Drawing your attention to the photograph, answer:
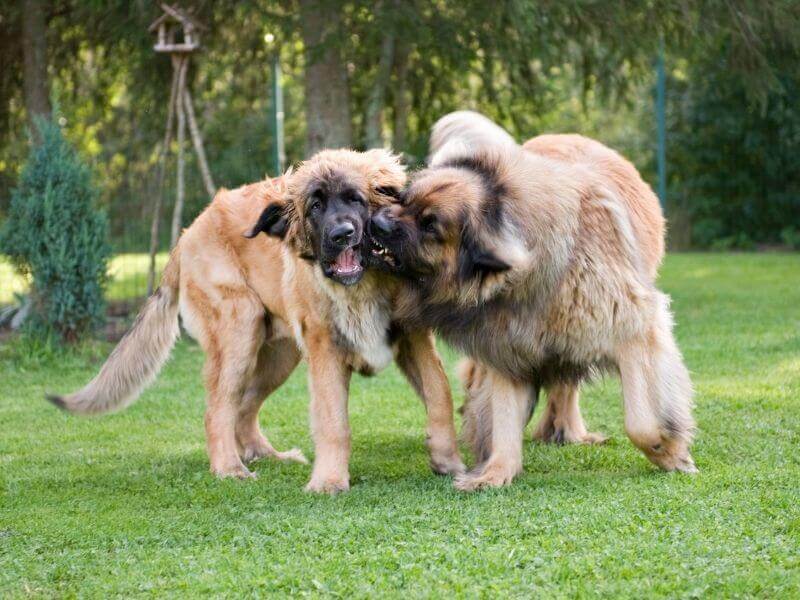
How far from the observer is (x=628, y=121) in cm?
2820

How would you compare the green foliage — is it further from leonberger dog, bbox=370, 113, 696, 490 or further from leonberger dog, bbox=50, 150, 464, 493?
leonberger dog, bbox=370, 113, 696, 490

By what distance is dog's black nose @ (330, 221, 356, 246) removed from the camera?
4895 mm

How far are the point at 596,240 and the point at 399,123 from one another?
9364 millimetres

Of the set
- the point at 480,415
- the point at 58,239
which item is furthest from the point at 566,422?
the point at 58,239

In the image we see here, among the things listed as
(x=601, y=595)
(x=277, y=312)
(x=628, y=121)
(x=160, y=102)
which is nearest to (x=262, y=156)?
(x=160, y=102)

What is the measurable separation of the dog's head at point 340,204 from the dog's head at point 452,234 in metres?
0.13

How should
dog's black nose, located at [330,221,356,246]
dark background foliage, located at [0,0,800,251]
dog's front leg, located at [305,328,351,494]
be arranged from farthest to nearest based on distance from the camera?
dark background foliage, located at [0,0,800,251], dog's front leg, located at [305,328,351,494], dog's black nose, located at [330,221,356,246]

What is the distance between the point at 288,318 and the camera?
5926 millimetres

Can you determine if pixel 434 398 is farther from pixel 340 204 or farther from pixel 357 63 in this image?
pixel 357 63

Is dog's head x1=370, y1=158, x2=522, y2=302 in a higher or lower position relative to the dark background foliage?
lower

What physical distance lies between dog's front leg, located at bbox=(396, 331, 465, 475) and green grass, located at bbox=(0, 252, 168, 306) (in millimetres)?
5701

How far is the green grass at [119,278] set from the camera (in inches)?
432

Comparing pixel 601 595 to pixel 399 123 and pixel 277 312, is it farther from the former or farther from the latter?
pixel 399 123

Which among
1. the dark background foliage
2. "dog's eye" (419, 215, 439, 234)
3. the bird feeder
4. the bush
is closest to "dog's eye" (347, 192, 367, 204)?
"dog's eye" (419, 215, 439, 234)
